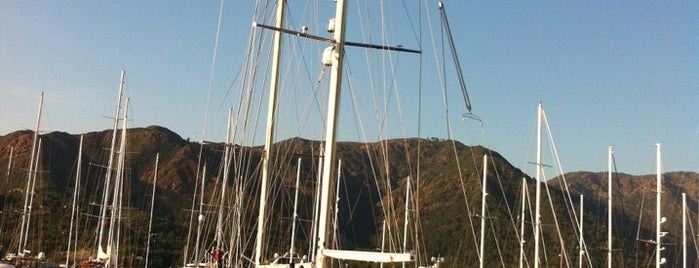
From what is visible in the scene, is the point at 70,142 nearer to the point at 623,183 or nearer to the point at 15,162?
the point at 15,162

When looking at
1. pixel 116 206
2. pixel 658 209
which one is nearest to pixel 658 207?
pixel 658 209

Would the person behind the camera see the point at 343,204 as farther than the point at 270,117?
Yes

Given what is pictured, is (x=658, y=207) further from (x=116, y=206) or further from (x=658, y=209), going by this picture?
(x=116, y=206)

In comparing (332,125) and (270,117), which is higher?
(270,117)

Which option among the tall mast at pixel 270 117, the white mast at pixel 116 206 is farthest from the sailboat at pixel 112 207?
the tall mast at pixel 270 117

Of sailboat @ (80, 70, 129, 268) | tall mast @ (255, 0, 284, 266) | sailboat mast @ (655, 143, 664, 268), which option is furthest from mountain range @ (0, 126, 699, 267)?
tall mast @ (255, 0, 284, 266)

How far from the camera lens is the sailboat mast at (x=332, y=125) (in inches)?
582

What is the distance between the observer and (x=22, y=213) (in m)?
50.5

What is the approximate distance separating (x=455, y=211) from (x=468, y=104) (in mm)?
93898

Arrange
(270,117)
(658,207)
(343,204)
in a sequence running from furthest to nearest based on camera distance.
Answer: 1. (343,204)
2. (658,207)
3. (270,117)

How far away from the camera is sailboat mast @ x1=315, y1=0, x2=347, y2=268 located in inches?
582

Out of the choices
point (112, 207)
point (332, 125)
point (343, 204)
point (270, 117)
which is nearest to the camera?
point (332, 125)

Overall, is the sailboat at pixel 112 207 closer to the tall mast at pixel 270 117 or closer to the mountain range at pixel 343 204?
the mountain range at pixel 343 204

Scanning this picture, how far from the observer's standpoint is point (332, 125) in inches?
593
